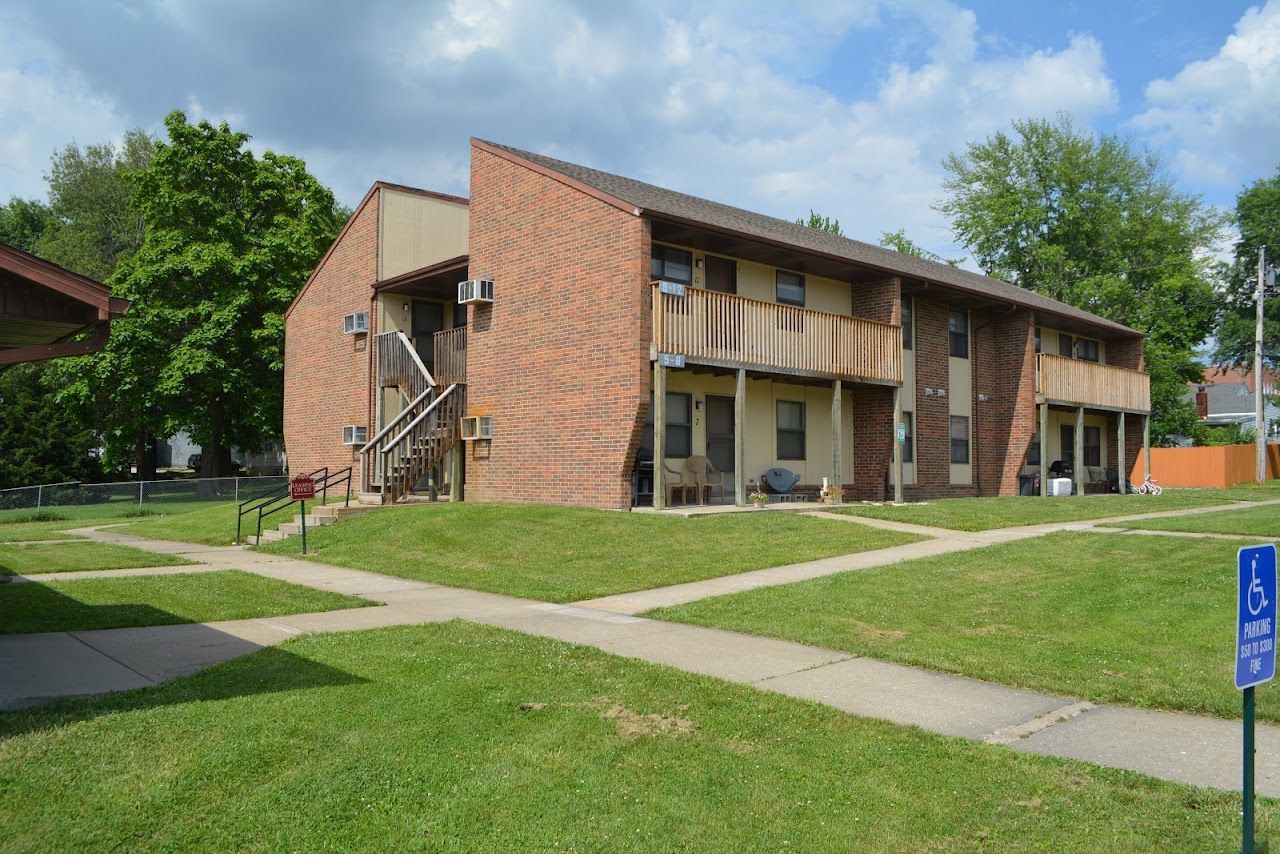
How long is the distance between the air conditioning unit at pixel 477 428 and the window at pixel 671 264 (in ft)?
15.1

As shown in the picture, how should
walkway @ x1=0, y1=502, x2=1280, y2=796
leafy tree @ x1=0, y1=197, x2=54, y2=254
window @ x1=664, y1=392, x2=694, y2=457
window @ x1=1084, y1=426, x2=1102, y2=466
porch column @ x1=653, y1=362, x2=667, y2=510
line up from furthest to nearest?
leafy tree @ x1=0, y1=197, x2=54, y2=254 → window @ x1=1084, y1=426, x2=1102, y2=466 → window @ x1=664, y1=392, x2=694, y2=457 → porch column @ x1=653, y1=362, x2=667, y2=510 → walkway @ x1=0, y1=502, x2=1280, y2=796

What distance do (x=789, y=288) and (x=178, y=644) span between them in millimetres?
16260

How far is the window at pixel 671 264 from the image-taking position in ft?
63.5

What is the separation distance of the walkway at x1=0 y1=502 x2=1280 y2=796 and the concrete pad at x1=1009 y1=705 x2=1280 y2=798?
1 cm

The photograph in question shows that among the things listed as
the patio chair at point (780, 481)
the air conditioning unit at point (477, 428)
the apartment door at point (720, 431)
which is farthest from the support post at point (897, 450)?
the air conditioning unit at point (477, 428)

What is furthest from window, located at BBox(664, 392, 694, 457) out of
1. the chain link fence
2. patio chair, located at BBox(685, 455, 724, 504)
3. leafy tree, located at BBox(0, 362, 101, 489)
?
leafy tree, located at BBox(0, 362, 101, 489)

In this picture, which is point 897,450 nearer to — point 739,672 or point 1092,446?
point 1092,446

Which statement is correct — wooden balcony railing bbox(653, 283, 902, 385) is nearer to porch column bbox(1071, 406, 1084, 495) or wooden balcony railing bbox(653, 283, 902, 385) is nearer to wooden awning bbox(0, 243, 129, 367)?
porch column bbox(1071, 406, 1084, 495)

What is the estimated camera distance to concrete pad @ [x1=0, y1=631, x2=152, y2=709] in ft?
21.5

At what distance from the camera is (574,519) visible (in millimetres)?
15969

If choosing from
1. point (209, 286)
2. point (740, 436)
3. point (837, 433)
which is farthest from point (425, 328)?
point (209, 286)

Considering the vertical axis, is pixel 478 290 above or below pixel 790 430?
above

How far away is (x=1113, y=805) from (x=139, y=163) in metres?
50.1

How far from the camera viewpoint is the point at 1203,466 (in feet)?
125
